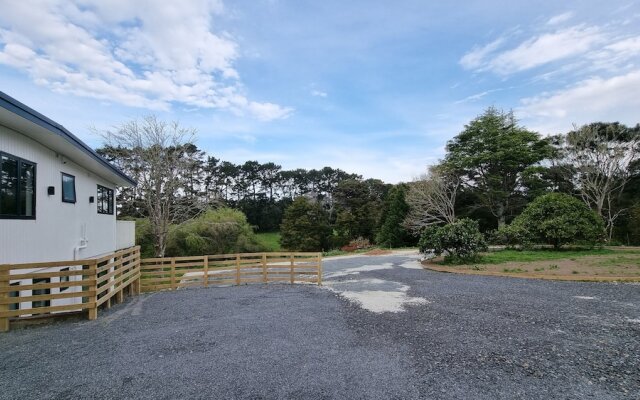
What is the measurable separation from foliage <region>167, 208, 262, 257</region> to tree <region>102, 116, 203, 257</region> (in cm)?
244

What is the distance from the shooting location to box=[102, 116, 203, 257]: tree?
49.5 feet

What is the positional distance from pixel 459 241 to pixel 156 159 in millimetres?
14354

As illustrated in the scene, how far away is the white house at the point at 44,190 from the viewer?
5.25 metres

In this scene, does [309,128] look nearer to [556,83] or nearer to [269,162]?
[556,83]

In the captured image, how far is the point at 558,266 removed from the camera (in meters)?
10.2

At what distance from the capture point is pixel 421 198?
23.2 meters

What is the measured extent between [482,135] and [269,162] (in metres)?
30.9

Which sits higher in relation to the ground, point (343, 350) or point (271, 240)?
point (343, 350)

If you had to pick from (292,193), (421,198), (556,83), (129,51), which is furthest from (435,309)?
(292,193)

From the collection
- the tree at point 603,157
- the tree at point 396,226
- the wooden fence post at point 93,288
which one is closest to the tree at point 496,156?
the tree at point 603,157

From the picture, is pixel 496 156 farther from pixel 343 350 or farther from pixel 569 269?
pixel 343 350

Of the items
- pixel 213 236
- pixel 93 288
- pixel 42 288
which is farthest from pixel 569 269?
pixel 213 236

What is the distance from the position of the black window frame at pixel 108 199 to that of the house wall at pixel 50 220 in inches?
17.2

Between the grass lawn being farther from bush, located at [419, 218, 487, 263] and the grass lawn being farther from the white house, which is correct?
the white house
